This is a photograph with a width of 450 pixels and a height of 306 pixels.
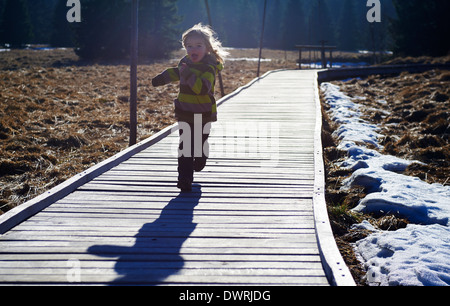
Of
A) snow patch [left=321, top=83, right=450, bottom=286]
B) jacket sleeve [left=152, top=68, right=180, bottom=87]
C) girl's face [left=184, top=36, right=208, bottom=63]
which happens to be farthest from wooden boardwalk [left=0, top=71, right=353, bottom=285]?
girl's face [left=184, top=36, right=208, bottom=63]

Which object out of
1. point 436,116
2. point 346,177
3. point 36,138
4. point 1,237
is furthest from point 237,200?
point 436,116

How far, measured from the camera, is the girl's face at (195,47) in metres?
4.96

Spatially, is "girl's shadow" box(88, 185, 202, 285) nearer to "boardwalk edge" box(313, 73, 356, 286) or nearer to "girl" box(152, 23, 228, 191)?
"girl" box(152, 23, 228, 191)

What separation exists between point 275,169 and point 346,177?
5.13 feet

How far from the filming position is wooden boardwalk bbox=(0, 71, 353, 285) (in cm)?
314

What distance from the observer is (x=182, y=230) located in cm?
393

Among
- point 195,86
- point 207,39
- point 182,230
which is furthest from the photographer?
point 207,39

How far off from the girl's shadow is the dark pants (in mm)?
609

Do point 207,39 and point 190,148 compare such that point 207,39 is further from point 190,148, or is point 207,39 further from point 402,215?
point 402,215

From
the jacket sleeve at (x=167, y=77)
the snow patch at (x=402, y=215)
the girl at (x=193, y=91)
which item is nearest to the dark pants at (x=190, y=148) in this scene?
the girl at (x=193, y=91)

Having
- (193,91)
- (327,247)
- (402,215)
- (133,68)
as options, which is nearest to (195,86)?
(193,91)

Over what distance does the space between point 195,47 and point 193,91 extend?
0.45 metres

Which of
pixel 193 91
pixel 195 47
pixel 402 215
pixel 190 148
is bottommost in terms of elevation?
pixel 402 215

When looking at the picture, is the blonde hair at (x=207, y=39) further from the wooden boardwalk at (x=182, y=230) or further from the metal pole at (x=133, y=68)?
the metal pole at (x=133, y=68)
